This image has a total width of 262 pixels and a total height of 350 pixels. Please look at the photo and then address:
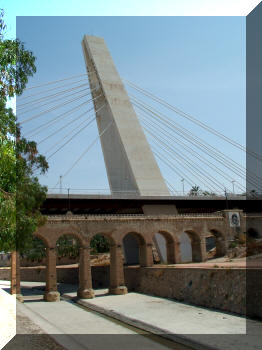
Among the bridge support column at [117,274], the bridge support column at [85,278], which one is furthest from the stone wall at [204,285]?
the bridge support column at [85,278]

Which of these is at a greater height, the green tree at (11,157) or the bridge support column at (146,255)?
the green tree at (11,157)

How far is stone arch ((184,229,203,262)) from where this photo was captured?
3938 centimetres

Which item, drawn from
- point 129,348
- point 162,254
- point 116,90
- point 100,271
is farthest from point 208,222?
point 129,348

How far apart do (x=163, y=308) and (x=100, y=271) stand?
16228 mm

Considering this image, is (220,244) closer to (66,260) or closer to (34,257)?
(66,260)

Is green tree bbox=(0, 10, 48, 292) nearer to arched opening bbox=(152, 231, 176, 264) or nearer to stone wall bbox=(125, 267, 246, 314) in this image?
stone wall bbox=(125, 267, 246, 314)

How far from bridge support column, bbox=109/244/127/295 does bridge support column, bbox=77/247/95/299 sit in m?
2.02

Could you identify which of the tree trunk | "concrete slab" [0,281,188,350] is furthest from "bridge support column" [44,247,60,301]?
the tree trunk

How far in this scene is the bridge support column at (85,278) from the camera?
34347mm

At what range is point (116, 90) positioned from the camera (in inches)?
1929

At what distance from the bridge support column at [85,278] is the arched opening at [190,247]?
10.5 m

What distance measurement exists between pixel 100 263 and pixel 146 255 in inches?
610

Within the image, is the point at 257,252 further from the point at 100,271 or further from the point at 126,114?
the point at 126,114

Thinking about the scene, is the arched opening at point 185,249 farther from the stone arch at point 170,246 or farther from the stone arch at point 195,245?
the stone arch at point 170,246
